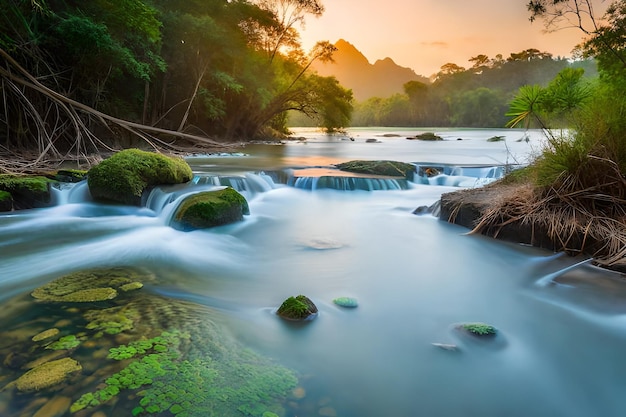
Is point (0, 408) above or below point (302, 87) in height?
below

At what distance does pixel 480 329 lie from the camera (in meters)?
3.44

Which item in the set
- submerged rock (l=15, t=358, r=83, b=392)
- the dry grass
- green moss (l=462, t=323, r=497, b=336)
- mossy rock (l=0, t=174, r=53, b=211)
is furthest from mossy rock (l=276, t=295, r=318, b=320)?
mossy rock (l=0, t=174, r=53, b=211)

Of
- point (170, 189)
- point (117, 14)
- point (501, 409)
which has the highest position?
point (117, 14)

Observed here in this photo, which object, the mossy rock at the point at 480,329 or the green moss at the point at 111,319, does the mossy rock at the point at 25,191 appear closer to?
the green moss at the point at 111,319

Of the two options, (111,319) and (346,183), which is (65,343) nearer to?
(111,319)

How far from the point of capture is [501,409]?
2.50 meters

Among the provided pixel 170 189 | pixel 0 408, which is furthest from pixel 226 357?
pixel 170 189

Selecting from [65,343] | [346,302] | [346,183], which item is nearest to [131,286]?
[65,343]

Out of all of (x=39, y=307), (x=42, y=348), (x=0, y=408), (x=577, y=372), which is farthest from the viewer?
(x=39, y=307)

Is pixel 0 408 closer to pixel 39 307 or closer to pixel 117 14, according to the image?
pixel 39 307

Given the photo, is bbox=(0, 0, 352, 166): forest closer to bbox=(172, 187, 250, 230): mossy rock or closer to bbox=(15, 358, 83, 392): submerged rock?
bbox=(172, 187, 250, 230): mossy rock

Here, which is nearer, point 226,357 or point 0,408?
point 0,408

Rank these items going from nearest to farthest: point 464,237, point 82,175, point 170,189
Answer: point 464,237
point 170,189
point 82,175

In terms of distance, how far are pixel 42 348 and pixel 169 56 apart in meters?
21.6
